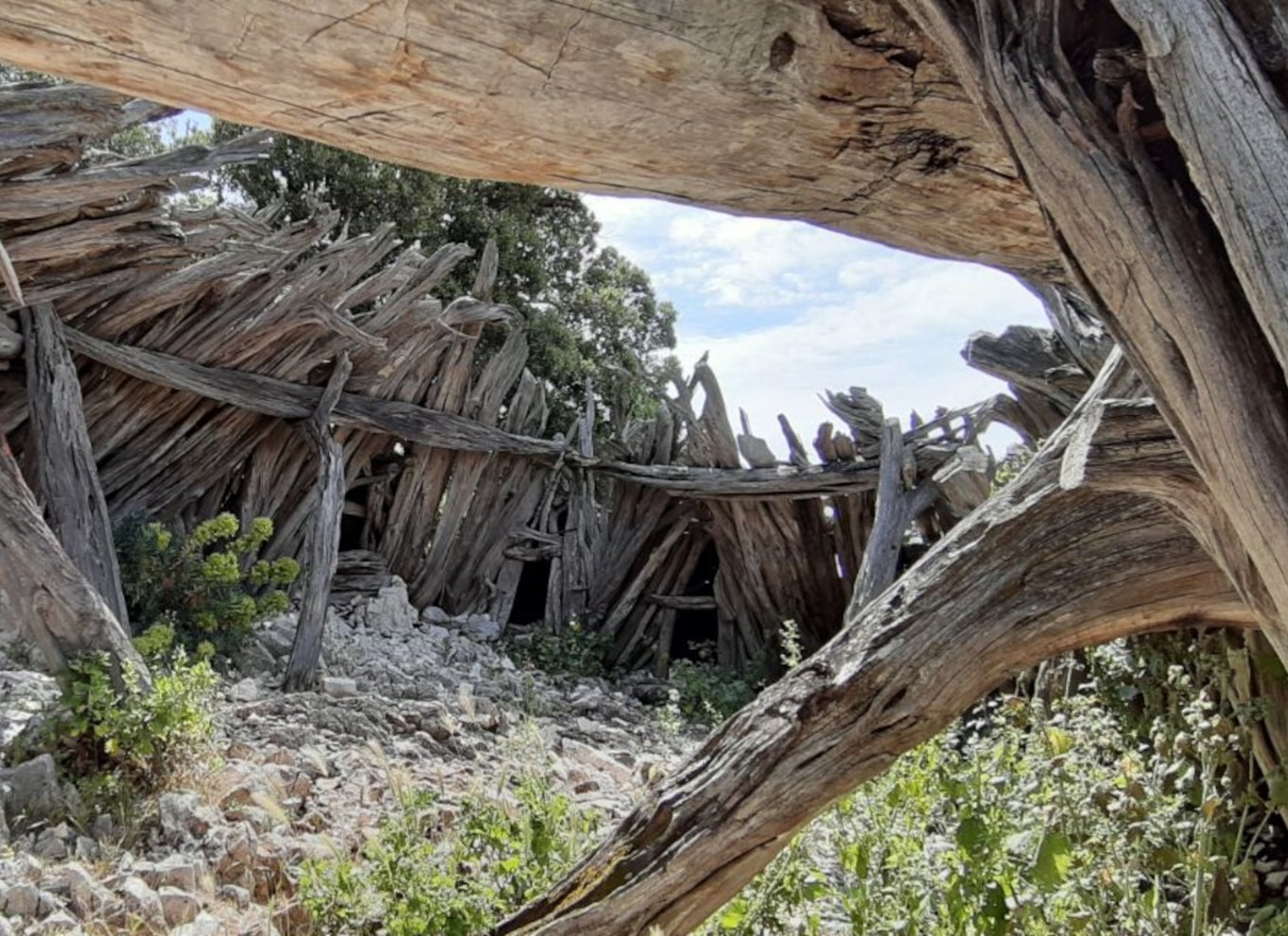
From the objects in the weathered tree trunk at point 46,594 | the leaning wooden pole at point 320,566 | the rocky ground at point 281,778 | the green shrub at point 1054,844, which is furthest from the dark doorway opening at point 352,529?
the green shrub at point 1054,844

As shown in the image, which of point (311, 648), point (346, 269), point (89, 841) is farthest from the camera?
point (346, 269)

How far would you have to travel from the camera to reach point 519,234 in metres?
12.5

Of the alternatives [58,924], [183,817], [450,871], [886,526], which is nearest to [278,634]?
[183,817]

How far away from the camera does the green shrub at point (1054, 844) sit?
2633 mm

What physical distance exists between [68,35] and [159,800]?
370 cm

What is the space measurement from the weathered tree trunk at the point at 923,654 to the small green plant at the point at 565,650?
619cm

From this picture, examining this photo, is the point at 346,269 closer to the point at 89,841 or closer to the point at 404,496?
the point at 404,496

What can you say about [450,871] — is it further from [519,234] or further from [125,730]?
[519,234]

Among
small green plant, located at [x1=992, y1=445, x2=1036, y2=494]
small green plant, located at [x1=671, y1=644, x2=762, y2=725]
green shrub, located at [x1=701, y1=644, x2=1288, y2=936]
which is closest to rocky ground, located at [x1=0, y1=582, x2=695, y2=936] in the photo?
small green plant, located at [x1=671, y1=644, x2=762, y2=725]

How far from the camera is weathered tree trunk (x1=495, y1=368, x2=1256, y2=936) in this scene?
6.81 feet

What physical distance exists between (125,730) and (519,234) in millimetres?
8973

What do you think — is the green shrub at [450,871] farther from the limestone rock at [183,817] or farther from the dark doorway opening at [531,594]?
the dark doorway opening at [531,594]

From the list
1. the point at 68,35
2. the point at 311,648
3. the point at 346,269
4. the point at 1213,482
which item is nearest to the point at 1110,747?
the point at 1213,482

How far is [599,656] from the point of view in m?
8.99
